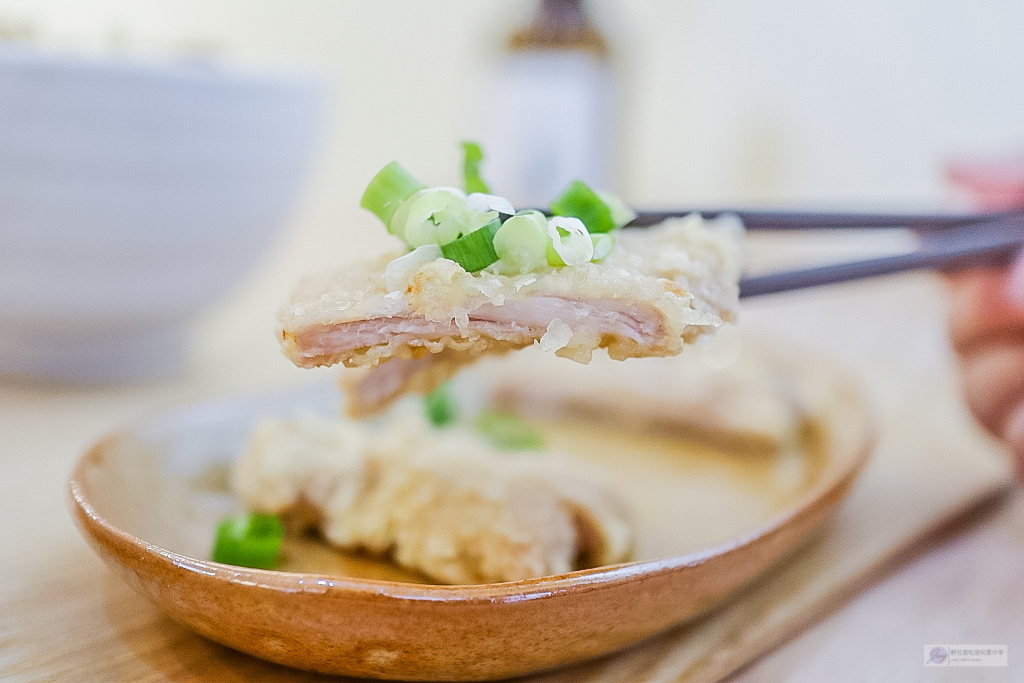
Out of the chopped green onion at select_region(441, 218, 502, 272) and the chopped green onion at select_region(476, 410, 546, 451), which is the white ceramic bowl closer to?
the chopped green onion at select_region(476, 410, 546, 451)

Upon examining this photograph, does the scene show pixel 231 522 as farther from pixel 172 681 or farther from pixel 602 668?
pixel 602 668

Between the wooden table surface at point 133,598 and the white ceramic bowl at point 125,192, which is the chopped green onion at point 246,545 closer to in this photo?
the wooden table surface at point 133,598

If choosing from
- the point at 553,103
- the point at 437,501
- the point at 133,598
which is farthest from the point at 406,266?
the point at 553,103

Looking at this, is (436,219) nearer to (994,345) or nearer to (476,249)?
(476,249)

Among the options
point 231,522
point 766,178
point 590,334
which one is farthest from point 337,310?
point 766,178

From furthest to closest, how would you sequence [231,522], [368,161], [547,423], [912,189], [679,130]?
[679,130], [368,161], [912,189], [547,423], [231,522]

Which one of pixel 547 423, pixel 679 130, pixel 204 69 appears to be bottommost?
pixel 547 423

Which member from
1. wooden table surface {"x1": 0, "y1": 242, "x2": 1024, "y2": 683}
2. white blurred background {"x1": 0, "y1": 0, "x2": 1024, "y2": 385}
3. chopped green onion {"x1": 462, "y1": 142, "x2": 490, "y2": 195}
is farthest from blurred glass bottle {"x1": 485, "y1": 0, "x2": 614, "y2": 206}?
chopped green onion {"x1": 462, "y1": 142, "x2": 490, "y2": 195}

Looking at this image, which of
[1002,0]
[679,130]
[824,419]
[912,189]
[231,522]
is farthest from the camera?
[679,130]
